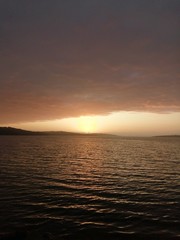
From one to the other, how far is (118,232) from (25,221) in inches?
341

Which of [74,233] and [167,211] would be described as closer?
[74,233]

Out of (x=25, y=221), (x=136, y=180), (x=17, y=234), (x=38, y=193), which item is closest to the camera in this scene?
(x=17, y=234)

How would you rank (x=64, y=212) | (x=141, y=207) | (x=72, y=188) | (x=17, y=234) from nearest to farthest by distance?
(x=17, y=234), (x=64, y=212), (x=141, y=207), (x=72, y=188)

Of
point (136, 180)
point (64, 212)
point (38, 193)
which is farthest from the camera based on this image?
point (136, 180)

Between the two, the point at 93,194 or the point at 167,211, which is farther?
the point at 93,194

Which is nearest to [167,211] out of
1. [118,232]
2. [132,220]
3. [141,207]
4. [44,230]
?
[141,207]

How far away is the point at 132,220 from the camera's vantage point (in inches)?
883

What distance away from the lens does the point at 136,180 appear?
41.6 m

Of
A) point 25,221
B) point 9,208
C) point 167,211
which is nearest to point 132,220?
point 167,211

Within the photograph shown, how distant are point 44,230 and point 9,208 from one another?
7.15 metres

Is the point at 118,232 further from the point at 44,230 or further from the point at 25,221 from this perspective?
the point at 25,221

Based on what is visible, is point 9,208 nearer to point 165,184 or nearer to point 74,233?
point 74,233

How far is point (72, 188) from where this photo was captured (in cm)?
3525

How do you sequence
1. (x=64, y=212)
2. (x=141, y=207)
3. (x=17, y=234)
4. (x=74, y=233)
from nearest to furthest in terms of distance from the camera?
1. (x=17, y=234)
2. (x=74, y=233)
3. (x=64, y=212)
4. (x=141, y=207)
